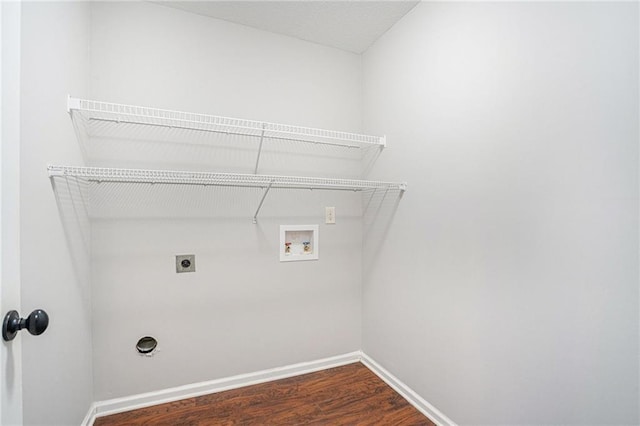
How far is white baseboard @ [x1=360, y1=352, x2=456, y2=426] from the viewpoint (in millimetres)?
1715

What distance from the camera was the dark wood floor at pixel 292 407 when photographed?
1.74 meters

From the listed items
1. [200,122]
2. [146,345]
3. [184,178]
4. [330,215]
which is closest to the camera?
[184,178]

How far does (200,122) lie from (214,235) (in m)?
0.73

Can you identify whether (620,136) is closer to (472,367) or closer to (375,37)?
(472,367)

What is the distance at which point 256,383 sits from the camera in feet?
6.92

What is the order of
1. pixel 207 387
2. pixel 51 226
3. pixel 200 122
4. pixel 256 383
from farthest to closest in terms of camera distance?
pixel 256 383 → pixel 207 387 → pixel 200 122 → pixel 51 226

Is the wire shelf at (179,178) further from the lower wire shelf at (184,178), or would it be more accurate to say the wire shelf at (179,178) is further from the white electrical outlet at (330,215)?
the white electrical outlet at (330,215)

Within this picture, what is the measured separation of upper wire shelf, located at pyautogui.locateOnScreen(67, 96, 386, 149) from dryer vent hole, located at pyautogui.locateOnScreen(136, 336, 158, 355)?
1328 millimetres

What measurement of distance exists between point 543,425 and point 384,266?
3.81 feet

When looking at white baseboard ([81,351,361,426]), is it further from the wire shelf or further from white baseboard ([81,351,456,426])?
the wire shelf

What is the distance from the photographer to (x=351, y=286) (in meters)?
2.46

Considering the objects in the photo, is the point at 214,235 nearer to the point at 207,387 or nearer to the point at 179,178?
the point at 179,178

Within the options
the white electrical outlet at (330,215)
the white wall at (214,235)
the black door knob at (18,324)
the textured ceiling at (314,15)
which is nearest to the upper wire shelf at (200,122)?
the white wall at (214,235)

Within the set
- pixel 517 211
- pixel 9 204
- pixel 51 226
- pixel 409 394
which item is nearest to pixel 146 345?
pixel 51 226
